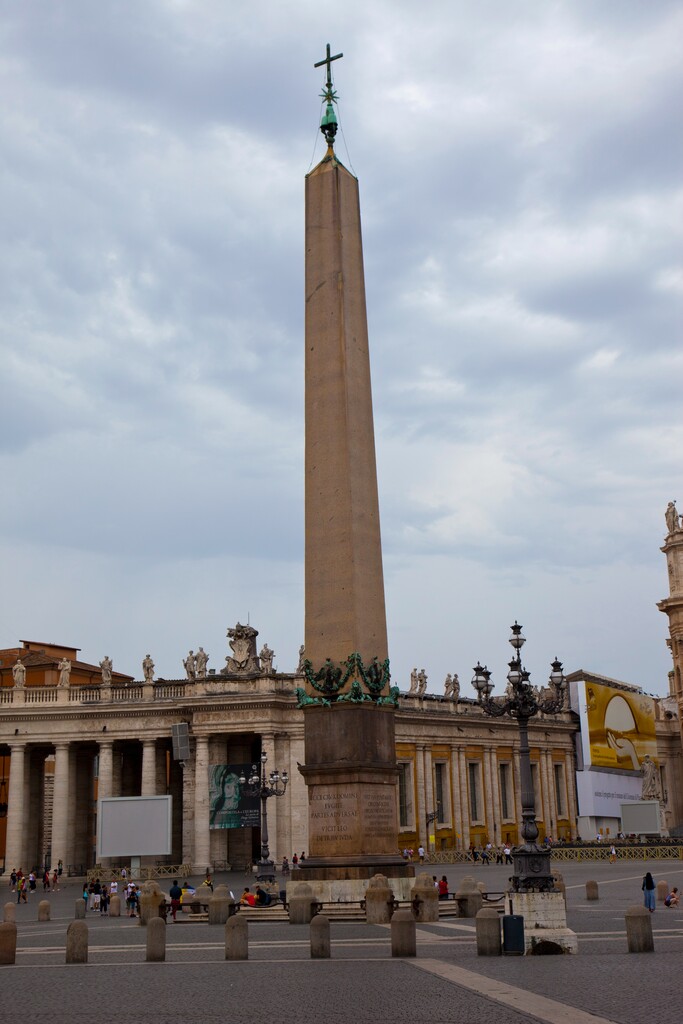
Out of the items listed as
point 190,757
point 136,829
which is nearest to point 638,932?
point 136,829

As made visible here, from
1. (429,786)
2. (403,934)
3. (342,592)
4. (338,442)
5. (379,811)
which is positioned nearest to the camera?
(403,934)

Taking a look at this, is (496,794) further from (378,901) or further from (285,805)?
(378,901)

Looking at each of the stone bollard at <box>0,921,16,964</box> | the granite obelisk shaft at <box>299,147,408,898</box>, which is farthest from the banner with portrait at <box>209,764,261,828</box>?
the stone bollard at <box>0,921,16,964</box>

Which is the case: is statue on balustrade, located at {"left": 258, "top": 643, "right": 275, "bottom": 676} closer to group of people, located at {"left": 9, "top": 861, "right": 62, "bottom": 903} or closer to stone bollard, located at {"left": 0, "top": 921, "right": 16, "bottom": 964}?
group of people, located at {"left": 9, "top": 861, "right": 62, "bottom": 903}

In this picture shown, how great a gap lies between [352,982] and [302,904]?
9.54 metres

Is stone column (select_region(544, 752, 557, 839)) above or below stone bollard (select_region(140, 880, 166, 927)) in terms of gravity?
above

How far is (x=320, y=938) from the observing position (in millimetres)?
16609

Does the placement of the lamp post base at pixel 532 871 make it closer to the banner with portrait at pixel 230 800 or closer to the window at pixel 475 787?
the banner with portrait at pixel 230 800

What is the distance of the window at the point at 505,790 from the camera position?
70.6 m

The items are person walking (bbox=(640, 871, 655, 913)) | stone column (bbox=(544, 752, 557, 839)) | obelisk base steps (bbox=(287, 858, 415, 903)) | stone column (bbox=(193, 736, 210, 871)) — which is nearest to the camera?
obelisk base steps (bbox=(287, 858, 415, 903))

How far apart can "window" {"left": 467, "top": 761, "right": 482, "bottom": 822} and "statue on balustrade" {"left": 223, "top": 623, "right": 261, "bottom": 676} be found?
17.4m

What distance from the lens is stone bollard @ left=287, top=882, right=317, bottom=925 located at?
2267 cm

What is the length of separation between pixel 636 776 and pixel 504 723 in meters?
16.6

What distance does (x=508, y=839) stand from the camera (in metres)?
68.8
